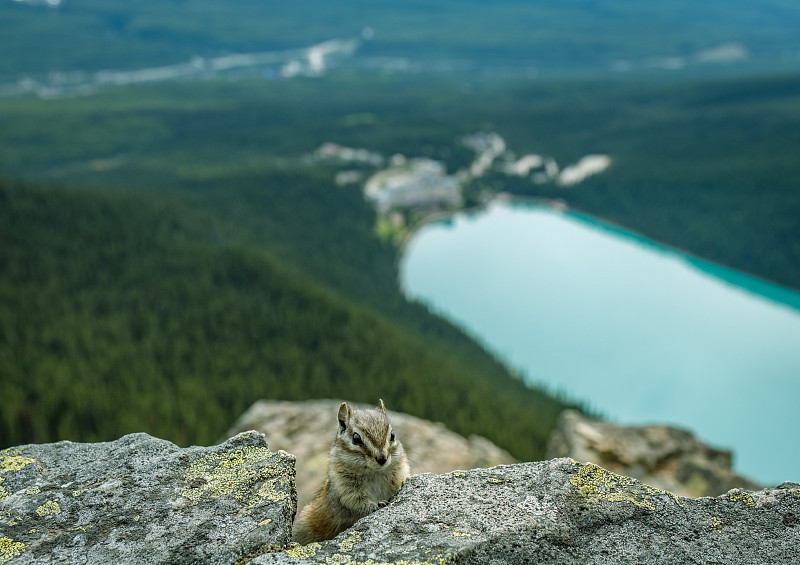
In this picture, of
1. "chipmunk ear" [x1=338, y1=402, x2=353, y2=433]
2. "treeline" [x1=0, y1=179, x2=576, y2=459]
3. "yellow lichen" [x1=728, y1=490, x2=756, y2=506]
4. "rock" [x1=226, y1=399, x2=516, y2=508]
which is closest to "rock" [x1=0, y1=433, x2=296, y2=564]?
"chipmunk ear" [x1=338, y1=402, x2=353, y2=433]

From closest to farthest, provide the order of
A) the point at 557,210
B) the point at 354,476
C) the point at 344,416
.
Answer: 1. the point at 354,476
2. the point at 344,416
3. the point at 557,210

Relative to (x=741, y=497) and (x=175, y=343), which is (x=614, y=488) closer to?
(x=741, y=497)

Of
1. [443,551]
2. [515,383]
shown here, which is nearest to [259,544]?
[443,551]

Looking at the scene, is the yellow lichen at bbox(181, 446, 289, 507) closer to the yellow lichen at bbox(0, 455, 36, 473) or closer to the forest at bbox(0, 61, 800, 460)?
the yellow lichen at bbox(0, 455, 36, 473)

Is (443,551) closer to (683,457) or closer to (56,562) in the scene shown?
(56,562)

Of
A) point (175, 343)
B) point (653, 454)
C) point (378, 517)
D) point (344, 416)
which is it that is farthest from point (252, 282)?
point (378, 517)

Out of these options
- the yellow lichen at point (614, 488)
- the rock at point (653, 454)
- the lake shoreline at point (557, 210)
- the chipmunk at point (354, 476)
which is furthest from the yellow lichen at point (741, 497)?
the lake shoreline at point (557, 210)

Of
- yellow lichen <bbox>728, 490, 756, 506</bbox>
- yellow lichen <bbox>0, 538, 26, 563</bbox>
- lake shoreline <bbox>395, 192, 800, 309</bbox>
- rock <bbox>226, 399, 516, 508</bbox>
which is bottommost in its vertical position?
lake shoreline <bbox>395, 192, 800, 309</bbox>

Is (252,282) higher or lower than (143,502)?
lower
